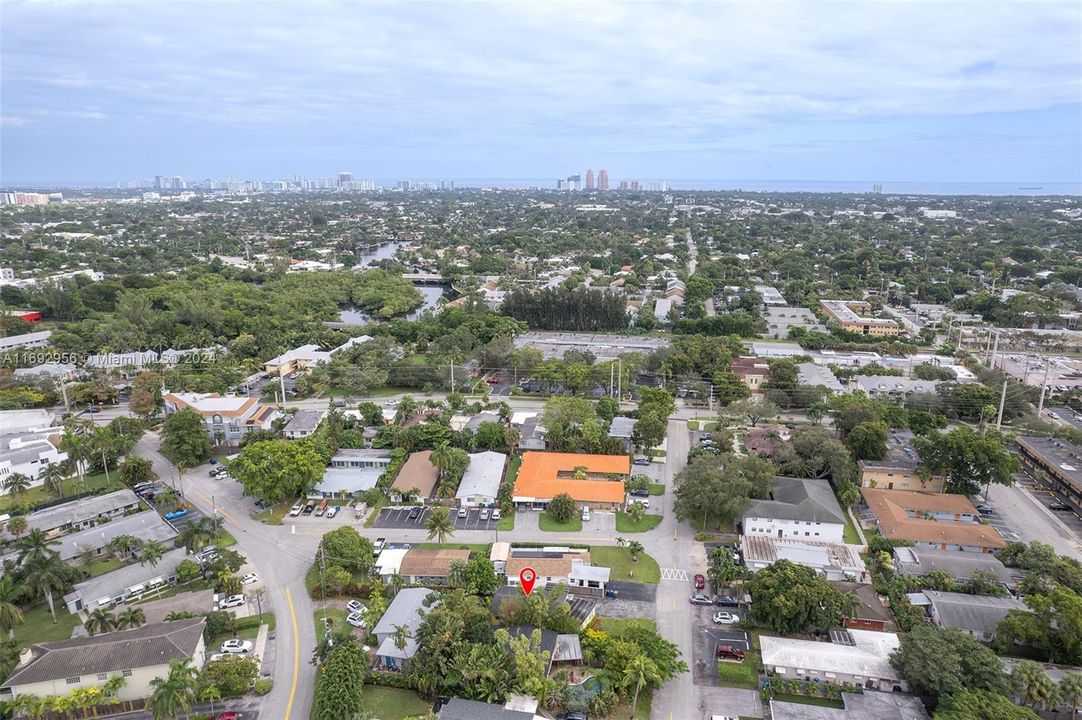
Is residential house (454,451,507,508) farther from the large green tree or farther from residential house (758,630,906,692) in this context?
residential house (758,630,906,692)

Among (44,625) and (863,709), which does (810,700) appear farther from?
(44,625)

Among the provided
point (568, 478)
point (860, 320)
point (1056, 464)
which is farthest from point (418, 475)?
point (860, 320)

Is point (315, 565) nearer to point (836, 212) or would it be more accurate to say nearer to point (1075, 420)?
point (1075, 420)

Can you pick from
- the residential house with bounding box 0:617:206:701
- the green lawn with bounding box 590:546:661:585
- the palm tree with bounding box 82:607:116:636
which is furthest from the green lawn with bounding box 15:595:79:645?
the green lawn with bounding box 590:546:661:585

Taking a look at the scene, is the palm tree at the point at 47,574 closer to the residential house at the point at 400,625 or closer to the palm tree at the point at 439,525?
the residential house at the point at 400,625

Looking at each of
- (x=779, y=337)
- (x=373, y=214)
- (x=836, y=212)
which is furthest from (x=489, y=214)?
(x=779, y=337)
